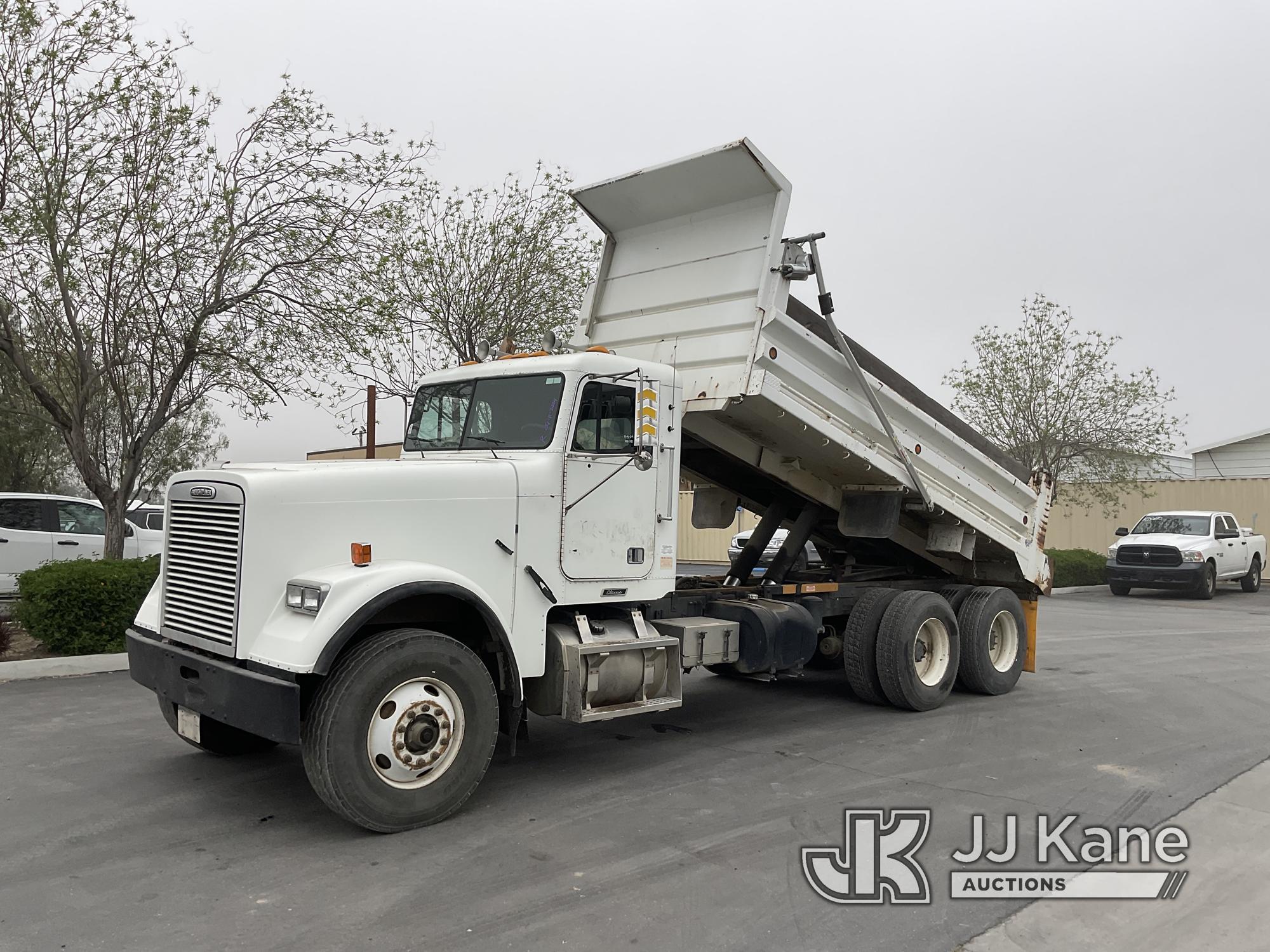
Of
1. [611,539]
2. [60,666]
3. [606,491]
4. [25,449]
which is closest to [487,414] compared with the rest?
[606,491]

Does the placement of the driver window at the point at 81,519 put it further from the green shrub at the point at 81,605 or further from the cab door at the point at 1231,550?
the cab door at the point at 1231,550

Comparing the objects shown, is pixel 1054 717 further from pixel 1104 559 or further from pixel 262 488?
pixel 1104 559

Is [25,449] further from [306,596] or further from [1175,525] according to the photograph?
[1175,525]

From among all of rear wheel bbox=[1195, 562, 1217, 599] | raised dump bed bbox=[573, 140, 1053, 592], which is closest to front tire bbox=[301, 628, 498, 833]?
raised dump bed bbox=[573, 140, 1053, 592]

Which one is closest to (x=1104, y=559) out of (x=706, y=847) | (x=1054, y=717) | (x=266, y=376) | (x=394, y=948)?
(x=1054, y=717)

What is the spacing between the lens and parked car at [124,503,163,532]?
52.1ft

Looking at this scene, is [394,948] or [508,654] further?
[508,654]

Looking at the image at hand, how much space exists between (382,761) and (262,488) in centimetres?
147

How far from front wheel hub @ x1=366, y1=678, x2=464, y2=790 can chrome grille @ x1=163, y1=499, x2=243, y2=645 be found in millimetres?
849

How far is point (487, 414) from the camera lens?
239 inches

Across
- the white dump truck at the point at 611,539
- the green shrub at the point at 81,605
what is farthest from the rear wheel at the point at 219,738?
the green shrub at the point at 81,605

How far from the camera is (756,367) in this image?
248 inches

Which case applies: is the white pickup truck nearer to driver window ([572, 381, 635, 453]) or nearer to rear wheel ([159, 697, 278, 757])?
driver window ([572, 381, 635, 453])

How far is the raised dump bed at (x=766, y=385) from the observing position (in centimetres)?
650
